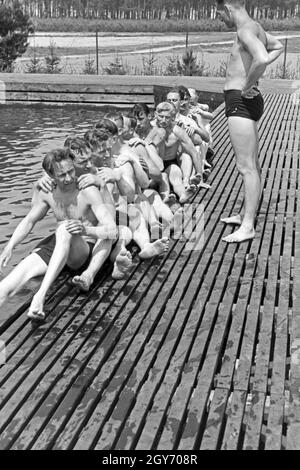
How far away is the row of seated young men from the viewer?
154 inches

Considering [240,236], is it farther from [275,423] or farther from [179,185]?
[275,423]

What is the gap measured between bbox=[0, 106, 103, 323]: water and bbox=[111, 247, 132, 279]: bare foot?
0.62 m

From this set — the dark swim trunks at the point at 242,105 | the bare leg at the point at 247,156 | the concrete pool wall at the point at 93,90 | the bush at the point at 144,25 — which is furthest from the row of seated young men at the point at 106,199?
the bush at the point at 144,25

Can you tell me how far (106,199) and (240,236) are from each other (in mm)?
1264

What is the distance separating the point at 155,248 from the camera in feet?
14.8

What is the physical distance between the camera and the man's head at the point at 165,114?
5.91 m

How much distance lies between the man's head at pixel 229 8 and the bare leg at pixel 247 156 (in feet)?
2.38

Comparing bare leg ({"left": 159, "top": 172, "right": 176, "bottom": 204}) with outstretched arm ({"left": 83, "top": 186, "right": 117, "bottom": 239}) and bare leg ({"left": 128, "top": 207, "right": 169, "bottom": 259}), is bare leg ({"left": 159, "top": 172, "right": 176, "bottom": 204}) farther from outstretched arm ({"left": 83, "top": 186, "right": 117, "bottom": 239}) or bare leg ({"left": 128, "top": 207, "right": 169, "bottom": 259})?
outstretched arm ({"left": 83, "top": 186, "right": 117, "bottom": 239})

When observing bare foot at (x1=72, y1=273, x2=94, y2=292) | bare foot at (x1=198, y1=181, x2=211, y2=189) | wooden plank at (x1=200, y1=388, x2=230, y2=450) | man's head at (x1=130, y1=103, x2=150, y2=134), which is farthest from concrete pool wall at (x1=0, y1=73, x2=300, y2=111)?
wooden plank at (x1=200, y1=388, x2=230, y2=450)

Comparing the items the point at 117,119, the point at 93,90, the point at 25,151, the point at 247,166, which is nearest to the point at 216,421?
the point at 247,166

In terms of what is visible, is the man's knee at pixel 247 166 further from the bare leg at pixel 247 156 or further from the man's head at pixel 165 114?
the man's head at pixel 165 114

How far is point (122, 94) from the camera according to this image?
1630 centimetres

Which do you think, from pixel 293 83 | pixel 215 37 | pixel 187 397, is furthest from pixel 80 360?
pixel 215 37

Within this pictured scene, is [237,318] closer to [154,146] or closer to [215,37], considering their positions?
[154,146]
